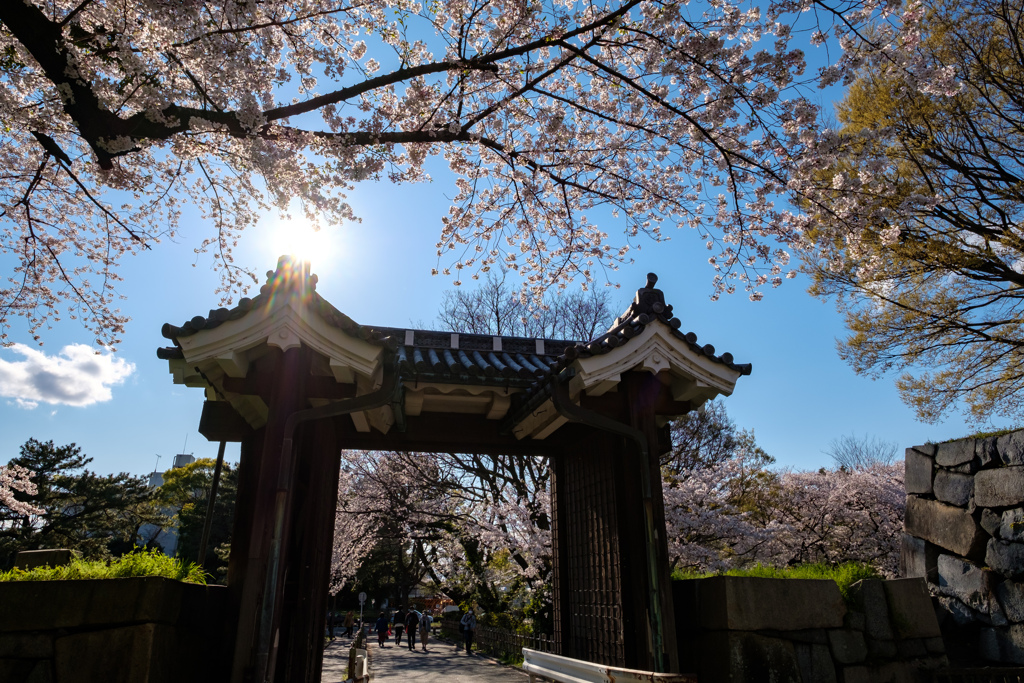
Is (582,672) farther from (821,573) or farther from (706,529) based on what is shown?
(706,529)

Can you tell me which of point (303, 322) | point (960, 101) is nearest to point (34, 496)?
point (303, 322)

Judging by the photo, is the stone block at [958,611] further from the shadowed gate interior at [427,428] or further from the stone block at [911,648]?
the shadowed gate interior at [427,428]

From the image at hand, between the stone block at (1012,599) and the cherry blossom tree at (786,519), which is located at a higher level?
the cherry blossom tree at (786,519)

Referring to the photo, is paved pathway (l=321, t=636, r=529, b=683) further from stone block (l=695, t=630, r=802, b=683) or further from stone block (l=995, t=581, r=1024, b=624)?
stone block (l=995, t=581, r=1024, b=624)

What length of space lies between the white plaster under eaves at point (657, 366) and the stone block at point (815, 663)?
71.9 inches

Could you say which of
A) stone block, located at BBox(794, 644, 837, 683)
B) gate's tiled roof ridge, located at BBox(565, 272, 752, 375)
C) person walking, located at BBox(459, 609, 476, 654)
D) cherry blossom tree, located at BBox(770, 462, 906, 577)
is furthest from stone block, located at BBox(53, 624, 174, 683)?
cherry blossom tree, located at BBox(770, 462, 906, 577)

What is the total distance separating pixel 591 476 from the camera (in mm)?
5020

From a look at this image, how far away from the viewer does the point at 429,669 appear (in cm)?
1097

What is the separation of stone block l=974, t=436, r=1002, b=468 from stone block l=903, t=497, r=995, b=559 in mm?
158

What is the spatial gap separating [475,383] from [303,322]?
54.3 inches

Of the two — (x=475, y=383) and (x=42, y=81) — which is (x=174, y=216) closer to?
(x=42, y=81)

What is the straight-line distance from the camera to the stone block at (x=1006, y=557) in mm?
6258

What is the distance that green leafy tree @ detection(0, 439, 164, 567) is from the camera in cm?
1849

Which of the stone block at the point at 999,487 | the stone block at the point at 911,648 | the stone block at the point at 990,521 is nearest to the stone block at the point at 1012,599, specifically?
the stone block at the point at 990,521
